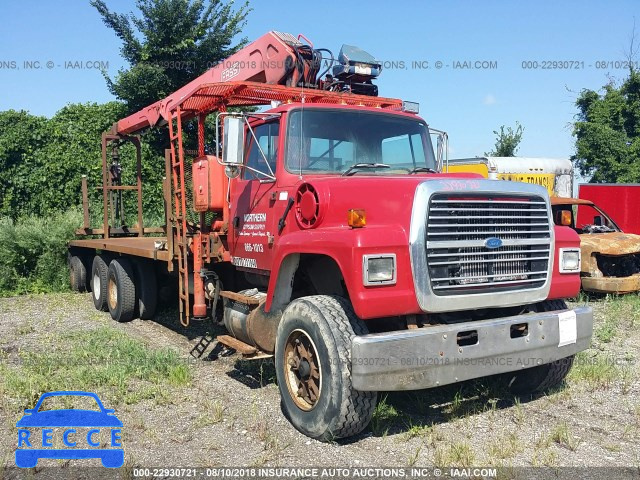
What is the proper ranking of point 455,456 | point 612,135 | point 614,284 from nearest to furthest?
point 455,456, point 614,284, point 612,135

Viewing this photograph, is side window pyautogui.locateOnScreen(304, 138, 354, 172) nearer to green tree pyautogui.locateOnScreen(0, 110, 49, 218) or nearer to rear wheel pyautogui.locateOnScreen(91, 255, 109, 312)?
rear wheel pyautogui.locateOnScreen(91, 255, 109, 312)

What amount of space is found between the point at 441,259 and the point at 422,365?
2.43 ft

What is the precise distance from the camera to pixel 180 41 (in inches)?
637

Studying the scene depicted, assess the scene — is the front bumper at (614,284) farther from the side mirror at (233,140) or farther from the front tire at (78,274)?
the front tire at (78,274)

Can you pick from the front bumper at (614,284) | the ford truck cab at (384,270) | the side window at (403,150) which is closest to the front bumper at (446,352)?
the ford truck cab at (384,270)

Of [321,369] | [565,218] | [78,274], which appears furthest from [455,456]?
[78,274]

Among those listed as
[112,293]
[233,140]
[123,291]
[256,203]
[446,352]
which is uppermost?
[233,140]

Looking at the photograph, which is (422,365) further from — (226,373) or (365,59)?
(365,59)

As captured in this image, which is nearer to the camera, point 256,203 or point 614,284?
point 256,203

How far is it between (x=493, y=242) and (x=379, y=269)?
983 mm

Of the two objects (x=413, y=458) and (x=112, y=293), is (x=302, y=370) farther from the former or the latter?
(x=112, y=293)

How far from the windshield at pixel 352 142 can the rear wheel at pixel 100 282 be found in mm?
5581

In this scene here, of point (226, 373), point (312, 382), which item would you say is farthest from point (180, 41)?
point (312, 382)

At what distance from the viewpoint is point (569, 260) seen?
200 inches
